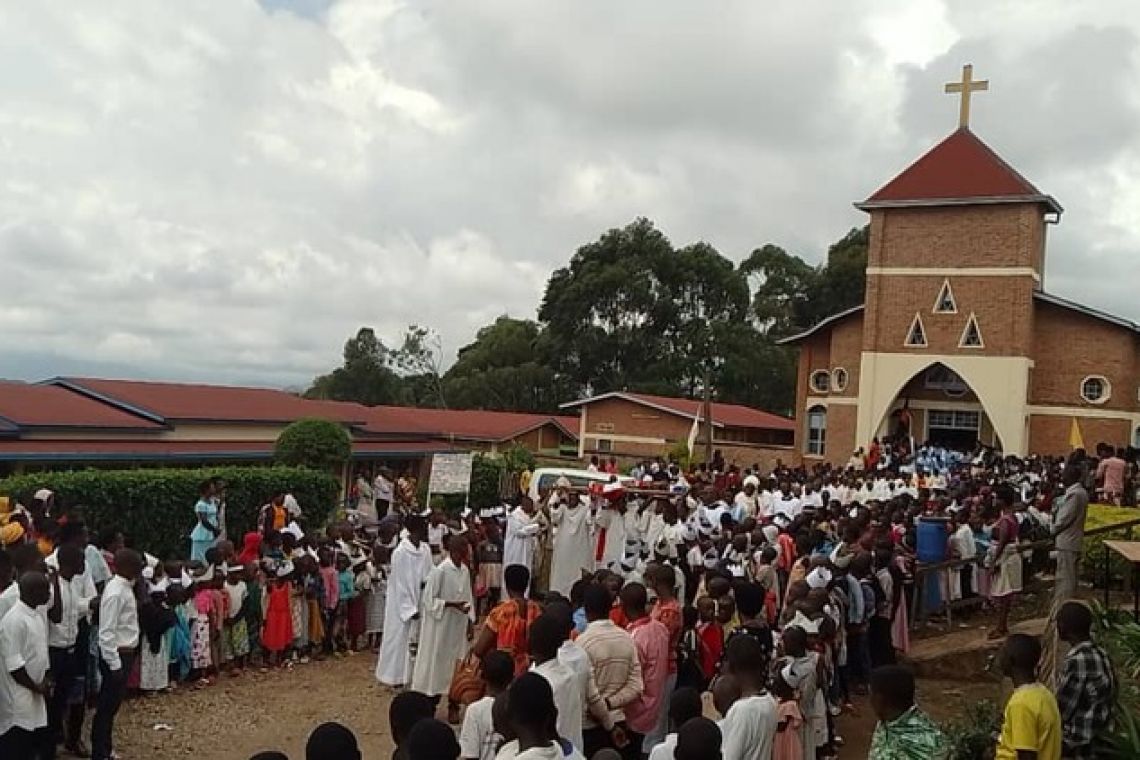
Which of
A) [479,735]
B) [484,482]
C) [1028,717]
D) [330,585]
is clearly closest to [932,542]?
[330,585]

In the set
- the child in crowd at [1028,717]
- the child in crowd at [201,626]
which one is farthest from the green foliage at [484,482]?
the child in crowd at [1028,717]

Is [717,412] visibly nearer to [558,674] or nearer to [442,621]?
[442,621]

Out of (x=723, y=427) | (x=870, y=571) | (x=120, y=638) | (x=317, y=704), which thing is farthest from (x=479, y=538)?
(x=723, y=427)

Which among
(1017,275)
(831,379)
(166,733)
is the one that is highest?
(1017,275)

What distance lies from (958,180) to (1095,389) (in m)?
7.22

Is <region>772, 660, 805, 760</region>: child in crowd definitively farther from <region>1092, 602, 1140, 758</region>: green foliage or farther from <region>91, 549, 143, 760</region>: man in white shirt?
<region>91, 549, 143, 760</region>: man in white shirt

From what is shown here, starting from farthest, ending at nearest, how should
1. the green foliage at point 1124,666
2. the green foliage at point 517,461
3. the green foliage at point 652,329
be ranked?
the green foliage at point 652,329 < the green foliage at point 517,461 < the green foliage at point 1124,666

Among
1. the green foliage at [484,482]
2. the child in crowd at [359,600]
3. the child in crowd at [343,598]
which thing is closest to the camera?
the child in crowd at [343,598]

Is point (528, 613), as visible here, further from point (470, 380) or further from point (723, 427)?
point (470, 380)

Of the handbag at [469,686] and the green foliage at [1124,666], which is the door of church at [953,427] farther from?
the handbag at [469,686]

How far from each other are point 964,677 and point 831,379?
24.6 metres

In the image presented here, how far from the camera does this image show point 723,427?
4384cm

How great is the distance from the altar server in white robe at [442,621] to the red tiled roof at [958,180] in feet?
86.0

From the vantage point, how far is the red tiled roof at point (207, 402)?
954 inches
